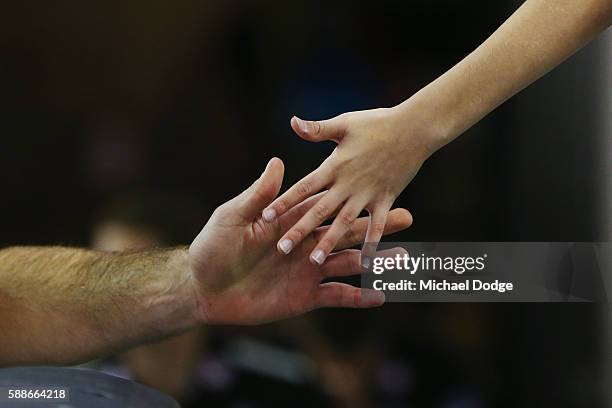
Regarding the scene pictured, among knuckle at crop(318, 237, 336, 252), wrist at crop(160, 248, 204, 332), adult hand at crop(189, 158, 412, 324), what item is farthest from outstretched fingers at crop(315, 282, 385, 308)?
wrist at crop(160, 248, 204, 332)

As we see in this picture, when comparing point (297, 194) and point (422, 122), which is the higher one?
point (422, 122)

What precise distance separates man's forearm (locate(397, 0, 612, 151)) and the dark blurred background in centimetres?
6

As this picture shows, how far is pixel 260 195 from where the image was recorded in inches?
59.7

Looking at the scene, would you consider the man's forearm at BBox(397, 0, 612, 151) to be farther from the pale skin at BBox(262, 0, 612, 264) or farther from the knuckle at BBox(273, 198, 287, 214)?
the knuckle at BBox(273, 198, 287, 214)

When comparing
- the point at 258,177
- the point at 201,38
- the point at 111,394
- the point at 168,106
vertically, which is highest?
the point at 201,38

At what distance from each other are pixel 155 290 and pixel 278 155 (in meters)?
0.31

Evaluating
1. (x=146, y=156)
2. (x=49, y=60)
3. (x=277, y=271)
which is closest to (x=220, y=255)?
(x=277, y=271)

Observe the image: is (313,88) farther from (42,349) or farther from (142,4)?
(42,349)

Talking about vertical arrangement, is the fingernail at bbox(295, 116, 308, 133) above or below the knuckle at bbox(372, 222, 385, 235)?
above

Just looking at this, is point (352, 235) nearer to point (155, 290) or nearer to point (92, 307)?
point (155, 290)

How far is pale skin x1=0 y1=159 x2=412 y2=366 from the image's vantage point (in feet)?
5.08

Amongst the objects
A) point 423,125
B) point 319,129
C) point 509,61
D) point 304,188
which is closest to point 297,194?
point 304,188

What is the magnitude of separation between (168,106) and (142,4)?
0.59 feet

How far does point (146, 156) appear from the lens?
160 centimetres
